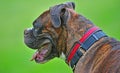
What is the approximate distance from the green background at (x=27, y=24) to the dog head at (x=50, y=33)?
3628mm

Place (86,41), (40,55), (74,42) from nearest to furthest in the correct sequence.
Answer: (86,41), (74,42), (40,55)

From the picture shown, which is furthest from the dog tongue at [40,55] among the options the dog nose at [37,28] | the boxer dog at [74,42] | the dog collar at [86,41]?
the dog collar at [86,41]

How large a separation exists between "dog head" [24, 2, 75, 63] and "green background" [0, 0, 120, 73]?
363 centimetres

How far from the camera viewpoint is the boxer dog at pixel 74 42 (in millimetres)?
7180

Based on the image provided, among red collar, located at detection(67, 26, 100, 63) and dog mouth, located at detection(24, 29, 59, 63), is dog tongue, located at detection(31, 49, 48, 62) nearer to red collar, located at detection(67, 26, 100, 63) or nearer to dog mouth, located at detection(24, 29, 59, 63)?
dog mouth, located at detection(24, 29, 59, 63)

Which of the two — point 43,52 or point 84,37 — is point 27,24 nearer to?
point 43,52

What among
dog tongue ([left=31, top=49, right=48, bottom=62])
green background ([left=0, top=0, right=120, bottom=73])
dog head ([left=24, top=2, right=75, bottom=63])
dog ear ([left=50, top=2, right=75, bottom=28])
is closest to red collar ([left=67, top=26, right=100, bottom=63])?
dog head ([left=24, top=2, right=75, bottom=63])

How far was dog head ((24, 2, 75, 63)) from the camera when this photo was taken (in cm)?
763

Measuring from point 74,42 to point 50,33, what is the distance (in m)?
0.47

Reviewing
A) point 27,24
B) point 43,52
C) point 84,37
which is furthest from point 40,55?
point 27,24

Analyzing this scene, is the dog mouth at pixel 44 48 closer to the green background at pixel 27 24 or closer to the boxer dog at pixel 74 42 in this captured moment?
the boxer dog at pixel 74 42

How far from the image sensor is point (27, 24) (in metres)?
16.0

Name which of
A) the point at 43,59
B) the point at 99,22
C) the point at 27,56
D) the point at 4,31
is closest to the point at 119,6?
the point at 99,22

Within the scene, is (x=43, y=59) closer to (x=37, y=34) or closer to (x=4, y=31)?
(x=37, y=34)
